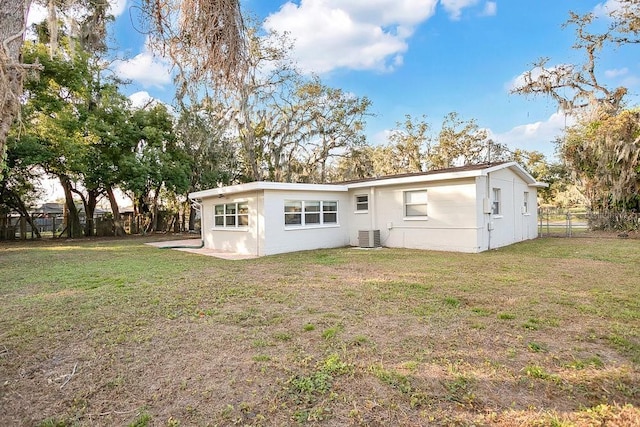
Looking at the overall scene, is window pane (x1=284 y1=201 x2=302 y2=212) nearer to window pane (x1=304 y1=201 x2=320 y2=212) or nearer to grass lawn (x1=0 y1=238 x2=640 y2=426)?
window pane (x1=304 y1=201 x2=320 y2=212)

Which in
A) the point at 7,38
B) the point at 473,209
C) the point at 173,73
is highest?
the point at 173,73

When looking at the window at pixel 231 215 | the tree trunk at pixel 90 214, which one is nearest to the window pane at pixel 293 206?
the window at pixel 231 215

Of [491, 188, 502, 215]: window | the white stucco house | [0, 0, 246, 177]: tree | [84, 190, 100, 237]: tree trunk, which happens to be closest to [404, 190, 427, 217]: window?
the white stucco house

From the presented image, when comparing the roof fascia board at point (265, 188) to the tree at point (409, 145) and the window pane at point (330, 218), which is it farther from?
the tree at point (409, 145)

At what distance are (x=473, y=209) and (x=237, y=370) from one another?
949cm

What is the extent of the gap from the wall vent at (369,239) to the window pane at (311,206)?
70.8 inches

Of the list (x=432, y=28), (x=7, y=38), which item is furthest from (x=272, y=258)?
(x=432, y=28)

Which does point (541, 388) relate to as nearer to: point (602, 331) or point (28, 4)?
point (602, 331)

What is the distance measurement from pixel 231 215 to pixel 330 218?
3.64m

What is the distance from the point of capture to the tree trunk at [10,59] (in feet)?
6.48

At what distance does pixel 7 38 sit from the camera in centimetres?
208

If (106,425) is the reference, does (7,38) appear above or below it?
above

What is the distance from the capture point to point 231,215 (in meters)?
12.5

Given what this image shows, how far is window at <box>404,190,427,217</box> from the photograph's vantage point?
39.0ft
